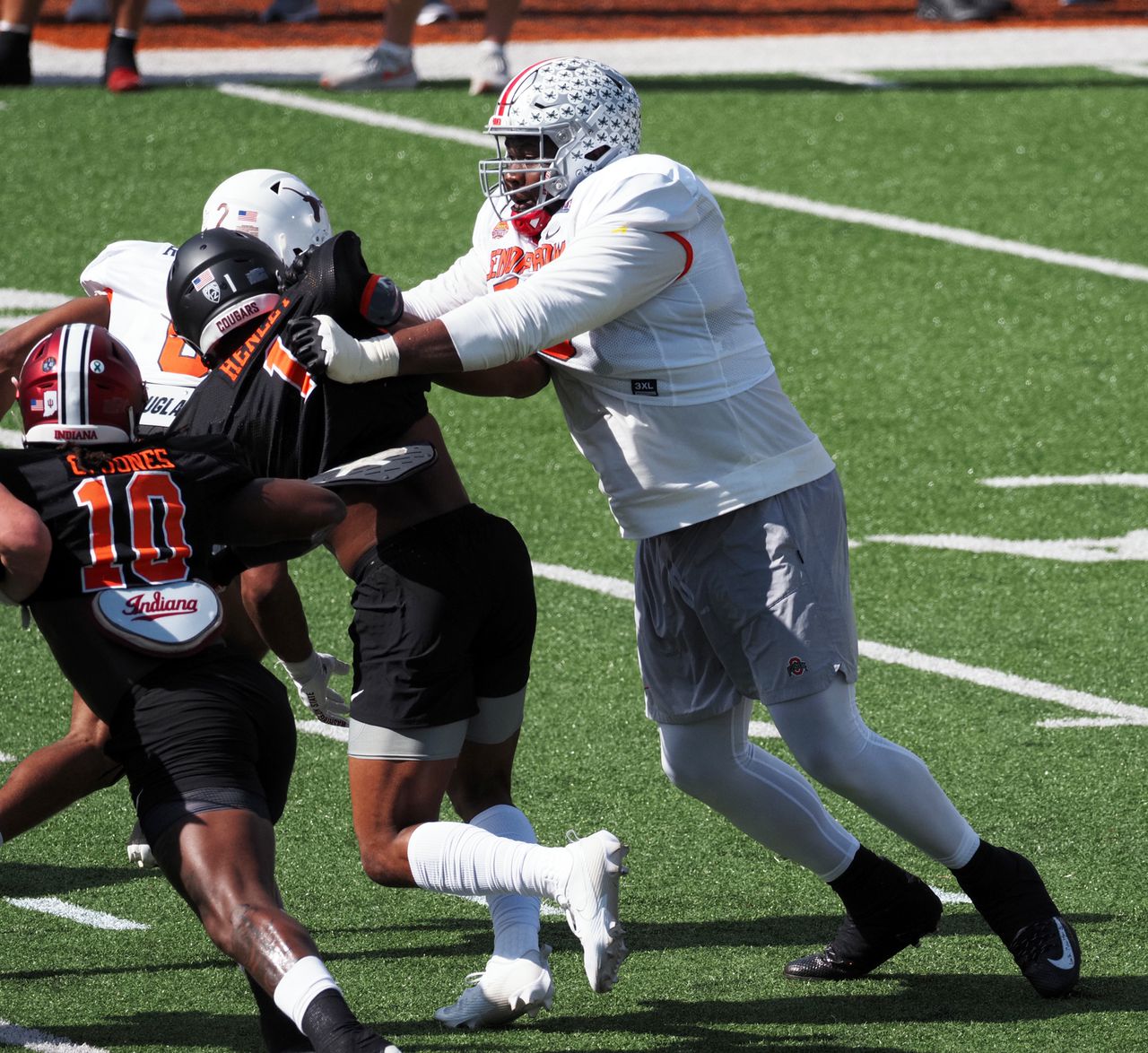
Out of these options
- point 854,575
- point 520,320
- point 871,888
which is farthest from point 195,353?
point 854,575

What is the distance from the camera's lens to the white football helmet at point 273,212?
4.50 meters

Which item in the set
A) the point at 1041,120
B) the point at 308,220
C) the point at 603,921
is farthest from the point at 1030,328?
the point at 603,921

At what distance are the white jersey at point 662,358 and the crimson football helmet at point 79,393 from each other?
62cm

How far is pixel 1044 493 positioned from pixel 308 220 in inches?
153

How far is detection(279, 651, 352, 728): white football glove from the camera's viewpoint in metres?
4.59

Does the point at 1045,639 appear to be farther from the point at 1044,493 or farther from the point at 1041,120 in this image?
the point at 1041,120

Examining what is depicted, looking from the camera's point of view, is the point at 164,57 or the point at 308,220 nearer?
the point at 308,220

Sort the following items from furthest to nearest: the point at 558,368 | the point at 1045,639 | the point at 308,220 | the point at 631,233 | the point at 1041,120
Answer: the point at 1041,120 < the point at 1045,639 < the point at 308,220 < the point at 558,368 < the point at 631,233

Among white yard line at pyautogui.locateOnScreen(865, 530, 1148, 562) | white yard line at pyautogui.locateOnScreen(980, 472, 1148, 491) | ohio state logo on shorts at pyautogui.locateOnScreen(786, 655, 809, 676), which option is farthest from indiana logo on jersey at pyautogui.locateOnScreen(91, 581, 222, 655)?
white yard line at pyautogui.locateOnScreen(980, 472, 1148, 491)

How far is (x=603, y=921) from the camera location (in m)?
3.34

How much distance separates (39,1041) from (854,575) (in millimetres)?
3842

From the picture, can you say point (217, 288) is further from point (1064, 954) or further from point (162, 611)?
point (1064, 954)

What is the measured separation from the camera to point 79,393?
343 centimetres

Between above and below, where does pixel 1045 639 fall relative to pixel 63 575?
below
